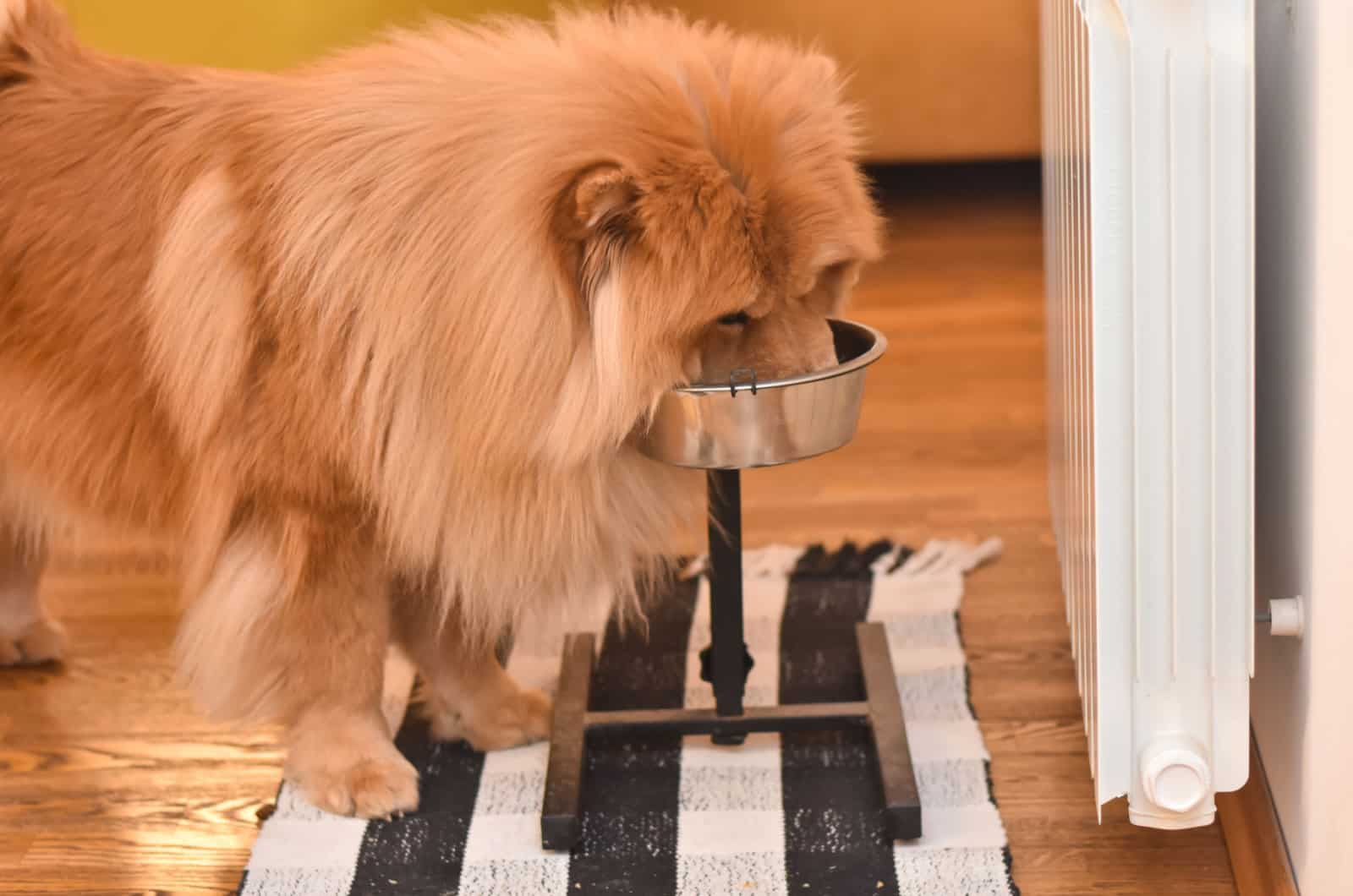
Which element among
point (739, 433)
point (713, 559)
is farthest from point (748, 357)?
point (713, 559)

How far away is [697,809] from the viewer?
165cm

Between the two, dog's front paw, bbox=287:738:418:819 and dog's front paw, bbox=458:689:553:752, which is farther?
dog's front paw, bbox=458:689:553:752

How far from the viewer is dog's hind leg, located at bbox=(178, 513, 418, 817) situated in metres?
1.57

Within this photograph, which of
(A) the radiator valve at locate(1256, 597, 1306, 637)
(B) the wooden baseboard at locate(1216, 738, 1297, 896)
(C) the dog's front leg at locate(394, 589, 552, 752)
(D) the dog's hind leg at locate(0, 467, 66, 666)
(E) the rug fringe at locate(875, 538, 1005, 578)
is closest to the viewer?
(A) the radiator valve at locate(1256, 597, 1306, 637)

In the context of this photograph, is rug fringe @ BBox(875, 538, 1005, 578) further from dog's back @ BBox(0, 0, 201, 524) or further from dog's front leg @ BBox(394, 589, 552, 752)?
dog's back @ BBox(0, 0, 201, 524)

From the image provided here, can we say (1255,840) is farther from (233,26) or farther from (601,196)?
(233,26)

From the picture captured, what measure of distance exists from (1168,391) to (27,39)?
50.3 inches

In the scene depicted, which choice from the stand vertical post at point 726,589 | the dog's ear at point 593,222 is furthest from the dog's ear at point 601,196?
the stand vertical post at point 726,589

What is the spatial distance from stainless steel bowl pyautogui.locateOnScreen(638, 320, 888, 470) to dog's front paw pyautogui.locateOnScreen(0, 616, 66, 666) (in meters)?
1.08

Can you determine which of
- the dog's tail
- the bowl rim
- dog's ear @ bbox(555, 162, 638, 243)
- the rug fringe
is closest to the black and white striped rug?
the rug fringe

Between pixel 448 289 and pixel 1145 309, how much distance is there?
63 cm

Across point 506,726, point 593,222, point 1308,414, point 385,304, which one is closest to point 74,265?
point 385,304

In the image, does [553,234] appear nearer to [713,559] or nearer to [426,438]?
[426,438]

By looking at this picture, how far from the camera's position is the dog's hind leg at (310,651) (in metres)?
1.57
